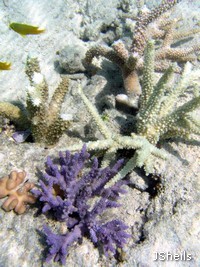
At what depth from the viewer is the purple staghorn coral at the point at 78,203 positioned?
2000 mm

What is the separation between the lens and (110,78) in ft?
11.5

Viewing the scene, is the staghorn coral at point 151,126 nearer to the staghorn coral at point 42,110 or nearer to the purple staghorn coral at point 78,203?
the purple staghorn coral at point 78,203

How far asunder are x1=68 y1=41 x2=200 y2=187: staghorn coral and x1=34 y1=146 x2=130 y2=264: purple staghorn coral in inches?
5.3

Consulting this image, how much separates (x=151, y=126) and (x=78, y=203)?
3.45ft

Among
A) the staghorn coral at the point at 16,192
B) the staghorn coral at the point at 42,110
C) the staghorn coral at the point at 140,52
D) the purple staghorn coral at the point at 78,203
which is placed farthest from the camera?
the staghorn coral at the point at 140,52

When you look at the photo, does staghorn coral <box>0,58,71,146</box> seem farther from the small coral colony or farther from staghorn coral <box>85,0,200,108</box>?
staghorn coral <box>85,0,200,108</box>

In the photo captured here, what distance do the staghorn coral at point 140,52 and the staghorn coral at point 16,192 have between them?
4.90 feet

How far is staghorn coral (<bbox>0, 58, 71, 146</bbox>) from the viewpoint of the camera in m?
2.62

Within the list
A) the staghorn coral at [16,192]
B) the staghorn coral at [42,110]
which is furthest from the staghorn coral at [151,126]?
the staghorn coral at [16,192]

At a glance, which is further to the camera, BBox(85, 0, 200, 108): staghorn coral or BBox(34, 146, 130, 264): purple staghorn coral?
BBox(85, 0, 200, 108): staghorn coral

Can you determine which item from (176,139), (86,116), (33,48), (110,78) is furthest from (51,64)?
(176,139)

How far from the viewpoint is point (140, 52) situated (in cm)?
327

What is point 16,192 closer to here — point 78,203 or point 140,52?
point 78,203

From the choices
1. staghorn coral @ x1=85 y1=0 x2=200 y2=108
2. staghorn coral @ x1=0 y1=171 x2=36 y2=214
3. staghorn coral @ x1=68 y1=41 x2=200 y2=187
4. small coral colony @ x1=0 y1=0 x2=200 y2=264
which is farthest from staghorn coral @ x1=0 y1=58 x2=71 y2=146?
staghorn coral @ x1=85 y1=0 x2=200 y2=108
